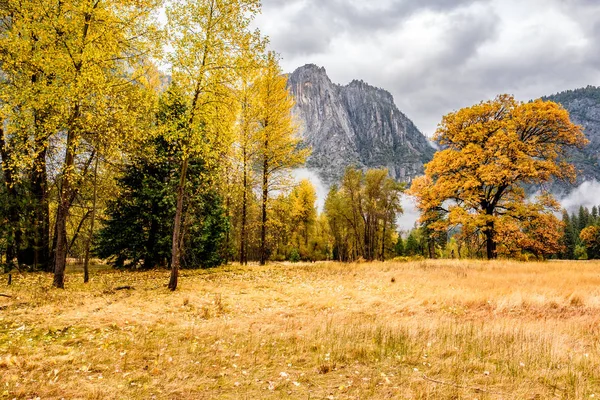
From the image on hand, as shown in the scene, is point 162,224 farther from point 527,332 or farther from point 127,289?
point 527,332

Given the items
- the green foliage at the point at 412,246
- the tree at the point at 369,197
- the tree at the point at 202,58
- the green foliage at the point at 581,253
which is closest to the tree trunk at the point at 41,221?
the tree at the point at 202,58

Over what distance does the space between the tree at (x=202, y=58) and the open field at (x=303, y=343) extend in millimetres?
3928

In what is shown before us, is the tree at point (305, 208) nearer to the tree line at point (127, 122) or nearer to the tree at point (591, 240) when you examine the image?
the tree line at point (127, 122)

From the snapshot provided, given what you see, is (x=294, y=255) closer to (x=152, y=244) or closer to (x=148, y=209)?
(x=152, y=244)

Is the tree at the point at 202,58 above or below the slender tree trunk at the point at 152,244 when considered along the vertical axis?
above

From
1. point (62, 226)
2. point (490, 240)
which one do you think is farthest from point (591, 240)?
point (62, 226)

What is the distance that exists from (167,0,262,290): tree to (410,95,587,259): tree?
14.8m

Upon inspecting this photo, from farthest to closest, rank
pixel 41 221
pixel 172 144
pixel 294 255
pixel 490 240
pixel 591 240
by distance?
pixel 591 240
pixel 294 255
pixel 490 240
pixel 172 144
pixel 41 221

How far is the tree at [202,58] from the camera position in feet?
35.2

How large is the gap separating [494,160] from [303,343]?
1817 cm

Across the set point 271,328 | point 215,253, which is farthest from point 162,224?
point 271,328

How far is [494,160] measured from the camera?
18844mm

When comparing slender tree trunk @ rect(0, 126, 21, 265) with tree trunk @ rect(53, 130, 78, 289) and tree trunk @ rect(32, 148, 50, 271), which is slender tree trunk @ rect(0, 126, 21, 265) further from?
tree trunk @ rect(53, 130, 78, 289)

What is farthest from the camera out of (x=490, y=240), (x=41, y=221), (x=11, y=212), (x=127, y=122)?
(x=490, y=240)
